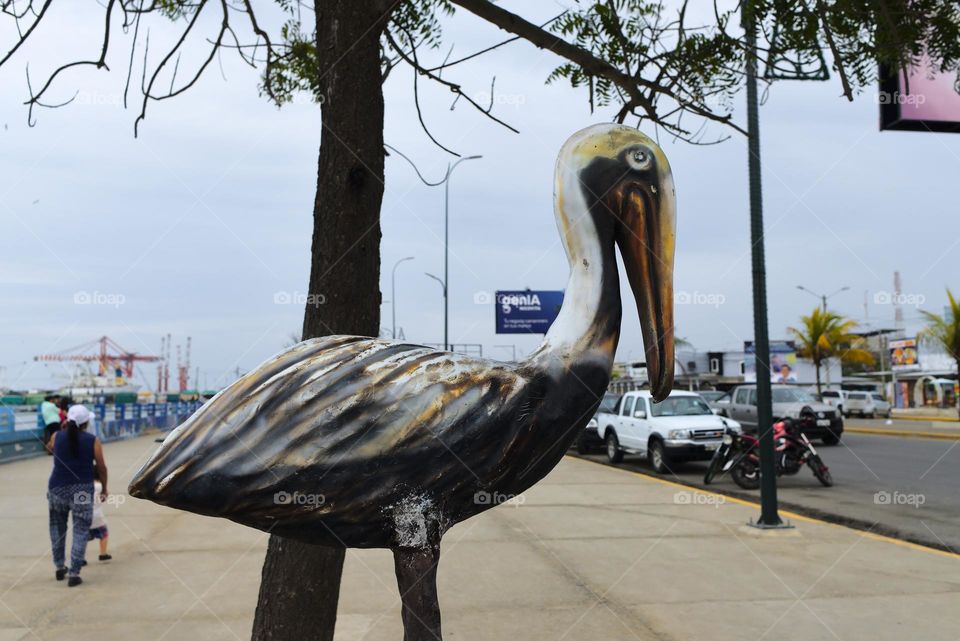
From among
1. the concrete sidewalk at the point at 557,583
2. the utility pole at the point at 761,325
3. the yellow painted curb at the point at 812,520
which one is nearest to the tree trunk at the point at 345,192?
the concrete sidewalk at the point at 557,583

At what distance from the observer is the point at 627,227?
5.95 ft

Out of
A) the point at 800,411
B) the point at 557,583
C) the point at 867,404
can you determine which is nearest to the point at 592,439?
the point at 800,411

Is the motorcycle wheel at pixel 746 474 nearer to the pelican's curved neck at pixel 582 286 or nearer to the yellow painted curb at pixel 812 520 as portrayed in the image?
the yellow painted curb at pixel 812 520

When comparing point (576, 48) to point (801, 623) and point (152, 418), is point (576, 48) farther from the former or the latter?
point (152, 418)

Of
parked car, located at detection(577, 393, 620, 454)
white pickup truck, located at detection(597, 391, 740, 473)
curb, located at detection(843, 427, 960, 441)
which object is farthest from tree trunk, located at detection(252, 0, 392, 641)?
curb, located at detection(843, 427, 960, 441)

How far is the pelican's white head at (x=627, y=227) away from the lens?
1792 mm

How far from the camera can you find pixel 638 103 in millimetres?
3291

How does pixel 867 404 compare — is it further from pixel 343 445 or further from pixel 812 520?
pixel 343 445

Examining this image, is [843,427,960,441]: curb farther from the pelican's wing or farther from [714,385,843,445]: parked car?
the pelican's wing

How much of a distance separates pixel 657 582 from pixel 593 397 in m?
4.87

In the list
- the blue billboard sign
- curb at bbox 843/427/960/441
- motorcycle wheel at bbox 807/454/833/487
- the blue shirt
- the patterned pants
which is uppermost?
the blue billboard sign

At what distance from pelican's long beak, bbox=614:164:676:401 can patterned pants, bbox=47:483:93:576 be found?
595 centimetres

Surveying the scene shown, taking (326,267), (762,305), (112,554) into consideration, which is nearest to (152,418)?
(112,554)

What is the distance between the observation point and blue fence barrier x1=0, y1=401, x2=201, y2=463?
634 inches
